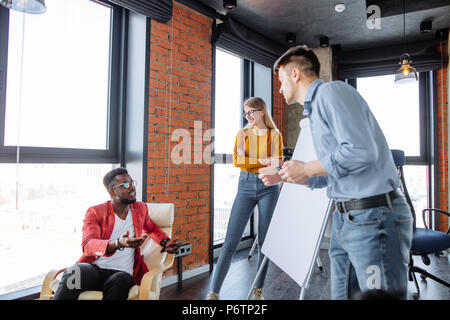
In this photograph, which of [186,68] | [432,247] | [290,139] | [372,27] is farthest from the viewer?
[290,139]

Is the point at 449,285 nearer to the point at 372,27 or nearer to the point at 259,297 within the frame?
the point at 259,297

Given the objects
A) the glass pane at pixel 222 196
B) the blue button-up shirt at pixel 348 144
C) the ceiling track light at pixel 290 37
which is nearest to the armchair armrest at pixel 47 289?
the blue button-up shirt at pixel 348 144

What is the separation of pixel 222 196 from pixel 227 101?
1.19 m

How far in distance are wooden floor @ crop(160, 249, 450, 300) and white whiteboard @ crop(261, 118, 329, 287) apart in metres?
0.99

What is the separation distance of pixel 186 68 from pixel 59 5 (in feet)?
3.73

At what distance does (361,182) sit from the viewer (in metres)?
1.11

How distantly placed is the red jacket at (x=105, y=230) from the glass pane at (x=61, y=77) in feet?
2.87

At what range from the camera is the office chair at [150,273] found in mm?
1671

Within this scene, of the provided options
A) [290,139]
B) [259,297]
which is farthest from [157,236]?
[290,139]

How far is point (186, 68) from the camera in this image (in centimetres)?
306

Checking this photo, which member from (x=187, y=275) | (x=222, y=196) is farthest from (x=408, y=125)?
(x=187, y=275)

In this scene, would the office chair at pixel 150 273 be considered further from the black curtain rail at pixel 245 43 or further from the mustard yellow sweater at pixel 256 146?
the black curtain rail at pixel 245 43

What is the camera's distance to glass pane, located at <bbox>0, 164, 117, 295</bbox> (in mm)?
2145

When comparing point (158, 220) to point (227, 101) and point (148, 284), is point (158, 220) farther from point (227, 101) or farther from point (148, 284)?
point (227, 101)
